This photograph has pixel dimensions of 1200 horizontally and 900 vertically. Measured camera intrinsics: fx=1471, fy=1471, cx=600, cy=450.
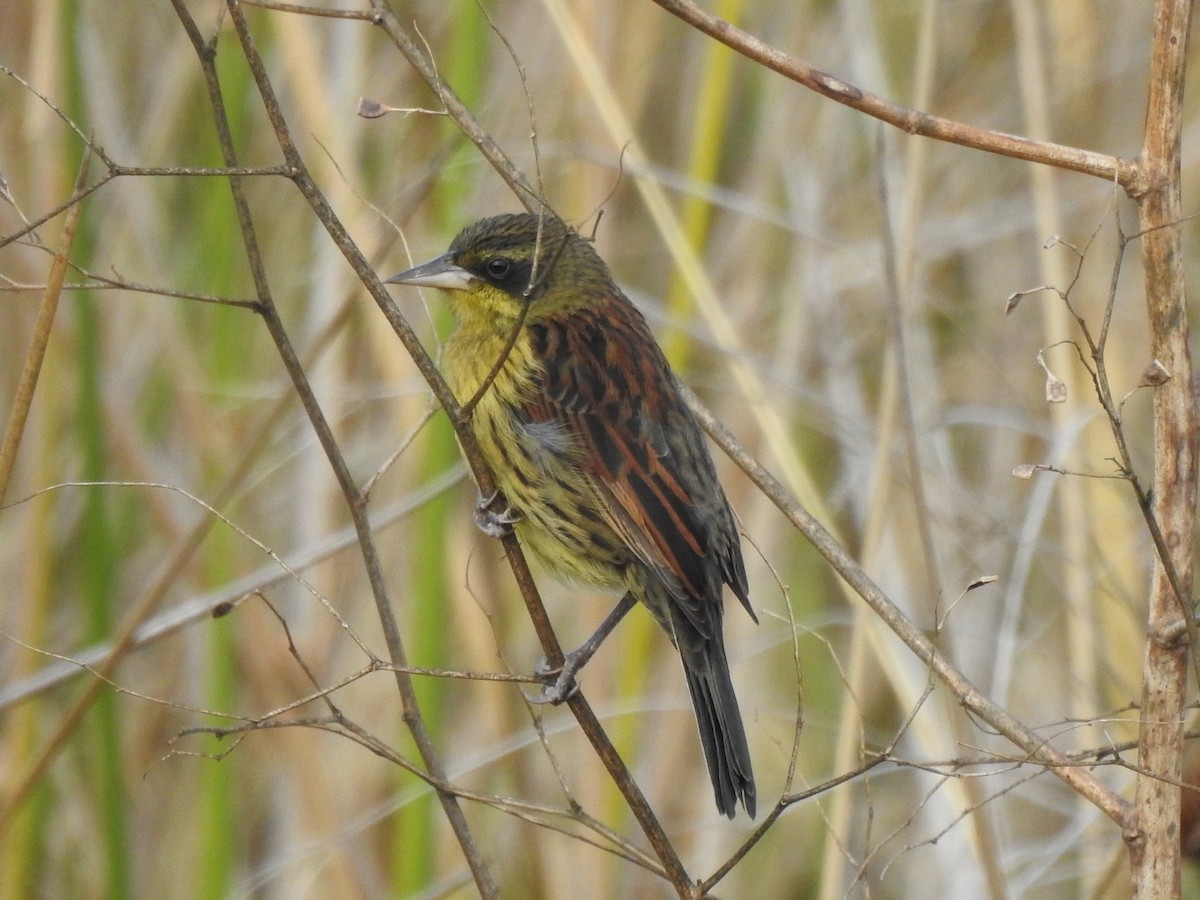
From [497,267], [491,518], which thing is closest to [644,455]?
[491,518]

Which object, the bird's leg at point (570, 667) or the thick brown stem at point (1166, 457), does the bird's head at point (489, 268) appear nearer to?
the bird's leg at point (570, 667)

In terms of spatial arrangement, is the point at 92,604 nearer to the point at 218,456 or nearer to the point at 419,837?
the point at 218,456

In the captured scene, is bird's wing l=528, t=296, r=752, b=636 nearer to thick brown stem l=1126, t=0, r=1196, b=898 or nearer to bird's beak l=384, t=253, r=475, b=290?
bird's beak l=384, t=253, r=475, b=290

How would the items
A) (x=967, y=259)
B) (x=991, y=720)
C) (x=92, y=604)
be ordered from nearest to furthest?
(x=991, y=720)
(x=92, y=604)
(x=967, y=259)

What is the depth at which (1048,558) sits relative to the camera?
15.0 ft

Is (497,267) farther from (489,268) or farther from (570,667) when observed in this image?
(570,667)

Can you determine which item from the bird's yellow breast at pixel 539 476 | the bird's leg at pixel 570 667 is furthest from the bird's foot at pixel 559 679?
the bird's yellow breast at pixel 539 476

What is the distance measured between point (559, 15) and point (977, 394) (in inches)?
104

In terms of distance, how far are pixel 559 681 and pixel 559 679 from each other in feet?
0.31

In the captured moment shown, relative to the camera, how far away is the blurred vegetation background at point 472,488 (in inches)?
142

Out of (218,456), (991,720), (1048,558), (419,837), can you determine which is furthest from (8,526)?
(991,720)

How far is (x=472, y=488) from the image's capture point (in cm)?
407

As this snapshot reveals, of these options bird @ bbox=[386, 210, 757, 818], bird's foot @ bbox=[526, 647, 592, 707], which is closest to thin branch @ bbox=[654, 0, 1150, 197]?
bird's foot @ bbox=[526, 647, 592, 707]

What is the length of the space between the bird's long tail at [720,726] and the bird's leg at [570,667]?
194mm
